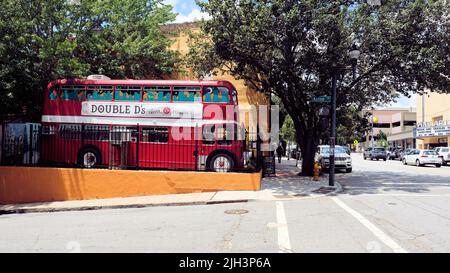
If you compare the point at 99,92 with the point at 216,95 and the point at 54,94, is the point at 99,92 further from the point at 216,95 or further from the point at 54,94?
the point at 216,95

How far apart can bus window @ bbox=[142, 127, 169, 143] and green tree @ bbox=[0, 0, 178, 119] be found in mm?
3910

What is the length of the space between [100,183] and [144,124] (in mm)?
3232

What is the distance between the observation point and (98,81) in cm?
1627

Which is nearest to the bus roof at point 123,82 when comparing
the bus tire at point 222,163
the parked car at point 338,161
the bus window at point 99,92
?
the bus window at point 99,92

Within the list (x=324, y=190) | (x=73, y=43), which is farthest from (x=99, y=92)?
(x=324, y=190)

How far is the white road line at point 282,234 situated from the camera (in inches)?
258

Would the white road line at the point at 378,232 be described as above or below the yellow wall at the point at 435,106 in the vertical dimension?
below

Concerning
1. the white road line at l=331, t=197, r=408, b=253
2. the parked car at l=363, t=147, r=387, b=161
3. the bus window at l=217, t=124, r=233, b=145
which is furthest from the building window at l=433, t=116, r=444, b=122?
the white road line at l=331, t=197, r=408, b=253

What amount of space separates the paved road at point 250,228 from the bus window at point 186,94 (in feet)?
18.3

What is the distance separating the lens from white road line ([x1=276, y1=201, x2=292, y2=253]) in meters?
6.56

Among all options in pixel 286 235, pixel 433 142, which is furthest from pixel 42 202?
pixel 433 142

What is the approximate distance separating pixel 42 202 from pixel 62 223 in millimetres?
4798

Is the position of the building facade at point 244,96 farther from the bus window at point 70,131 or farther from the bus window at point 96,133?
the bus window at point 70,131
